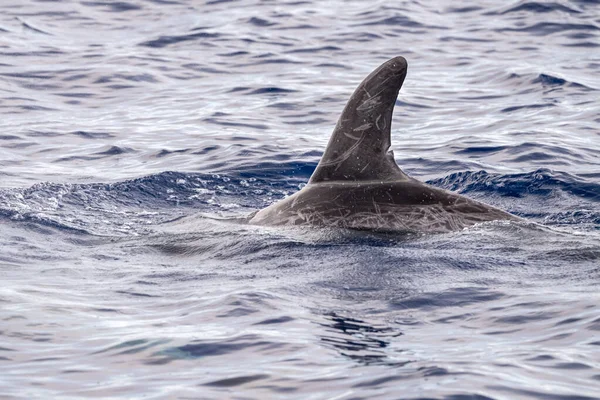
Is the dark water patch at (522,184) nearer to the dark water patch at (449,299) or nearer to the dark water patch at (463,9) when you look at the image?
the dark water patch at (449,299)

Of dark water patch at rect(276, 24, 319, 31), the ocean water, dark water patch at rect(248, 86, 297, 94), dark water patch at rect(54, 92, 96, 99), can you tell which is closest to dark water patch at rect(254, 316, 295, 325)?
the ocean water

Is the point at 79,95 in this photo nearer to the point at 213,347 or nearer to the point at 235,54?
the point at 235,54

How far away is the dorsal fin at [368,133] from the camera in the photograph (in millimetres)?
10609

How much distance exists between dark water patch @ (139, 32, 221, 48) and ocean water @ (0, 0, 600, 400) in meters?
0.08

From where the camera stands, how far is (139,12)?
29.0 m

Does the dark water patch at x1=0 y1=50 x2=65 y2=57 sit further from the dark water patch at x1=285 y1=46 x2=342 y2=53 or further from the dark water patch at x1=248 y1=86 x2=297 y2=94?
the dark water patch at x1=248 y1=86 x2=297 y2=94

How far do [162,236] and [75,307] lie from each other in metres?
2.99

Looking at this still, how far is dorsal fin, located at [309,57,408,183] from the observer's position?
10609mm

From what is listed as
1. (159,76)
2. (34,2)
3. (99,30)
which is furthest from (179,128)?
(34,2)

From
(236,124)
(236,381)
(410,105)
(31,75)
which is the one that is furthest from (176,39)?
(236,381)

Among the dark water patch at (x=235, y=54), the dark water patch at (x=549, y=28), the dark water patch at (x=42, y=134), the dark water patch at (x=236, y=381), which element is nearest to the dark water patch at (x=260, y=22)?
the dark water patch at (x=235, y=54)

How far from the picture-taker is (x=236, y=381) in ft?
22.6

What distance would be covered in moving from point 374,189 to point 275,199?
3.56 meters

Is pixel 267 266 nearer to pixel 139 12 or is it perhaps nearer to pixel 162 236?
pixel 162 236
